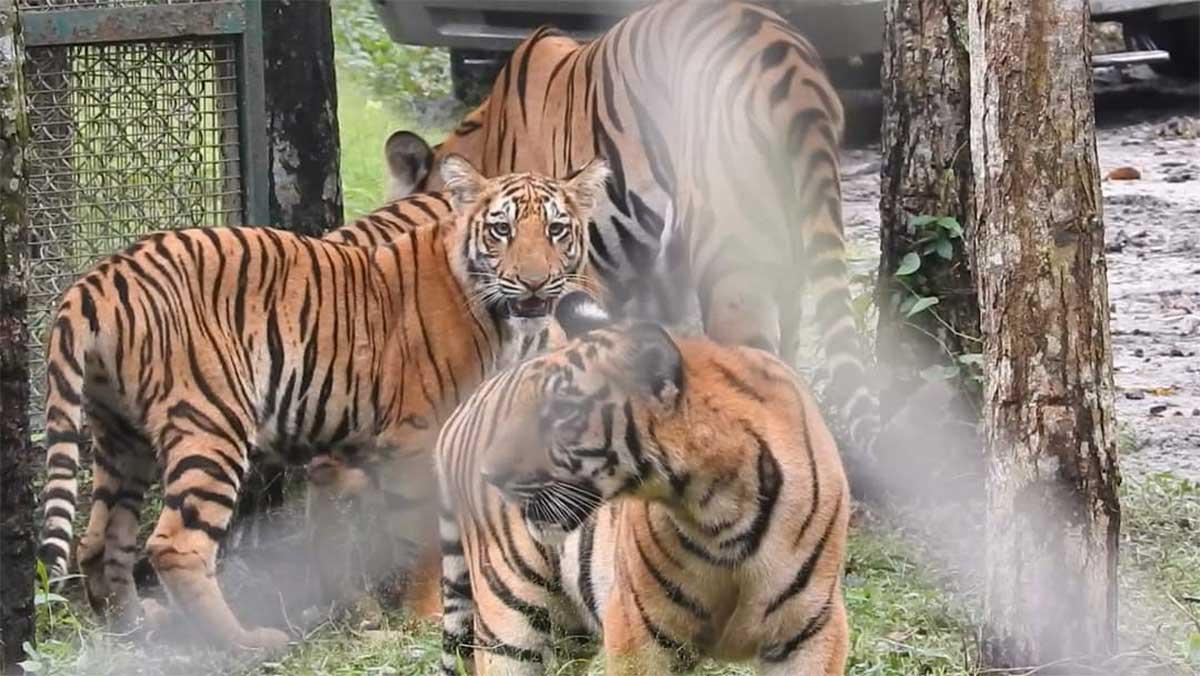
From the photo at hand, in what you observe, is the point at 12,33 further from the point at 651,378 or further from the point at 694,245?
the point at 694,245

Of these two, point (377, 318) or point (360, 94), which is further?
point (360, 94)

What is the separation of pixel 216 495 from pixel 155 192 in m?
1.03

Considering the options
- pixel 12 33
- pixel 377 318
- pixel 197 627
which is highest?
pixel 12 33

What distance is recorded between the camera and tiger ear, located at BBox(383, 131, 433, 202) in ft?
20.5

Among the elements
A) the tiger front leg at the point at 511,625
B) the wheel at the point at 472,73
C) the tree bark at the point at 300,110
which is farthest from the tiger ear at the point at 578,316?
the wheel at the point at 472,73

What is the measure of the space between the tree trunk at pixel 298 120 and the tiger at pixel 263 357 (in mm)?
441

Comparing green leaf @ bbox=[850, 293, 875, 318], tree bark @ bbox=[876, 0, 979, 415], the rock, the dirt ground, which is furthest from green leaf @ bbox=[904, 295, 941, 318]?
the rock

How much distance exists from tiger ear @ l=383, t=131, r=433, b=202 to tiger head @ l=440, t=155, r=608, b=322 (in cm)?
87

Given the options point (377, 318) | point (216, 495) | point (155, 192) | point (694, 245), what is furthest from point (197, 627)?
point (694, 245)

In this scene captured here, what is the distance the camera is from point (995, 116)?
3588mm

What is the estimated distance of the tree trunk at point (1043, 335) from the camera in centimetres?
355

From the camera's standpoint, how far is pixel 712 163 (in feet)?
17.7

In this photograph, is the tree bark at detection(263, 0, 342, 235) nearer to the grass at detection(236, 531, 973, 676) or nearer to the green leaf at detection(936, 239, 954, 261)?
the grass at detection(236, 531, 973, 676)

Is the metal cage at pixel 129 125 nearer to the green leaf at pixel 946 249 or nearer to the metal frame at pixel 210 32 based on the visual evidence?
the metal frame at pixel 210 32
